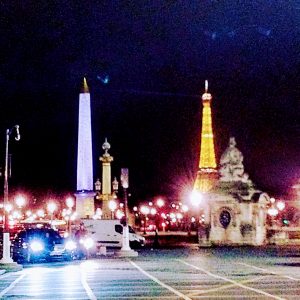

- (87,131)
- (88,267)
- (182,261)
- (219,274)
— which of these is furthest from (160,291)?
(87,131)

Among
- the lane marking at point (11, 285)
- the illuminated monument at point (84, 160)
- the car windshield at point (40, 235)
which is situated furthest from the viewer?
the illuminated monument at point (84, 160)

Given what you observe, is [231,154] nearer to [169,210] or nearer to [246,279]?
[246,279]

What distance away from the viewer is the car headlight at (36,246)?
3766 centimetres

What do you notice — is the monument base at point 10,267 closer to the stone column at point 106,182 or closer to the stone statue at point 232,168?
the stone statue at point 232,168

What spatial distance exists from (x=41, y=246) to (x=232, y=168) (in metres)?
24.6

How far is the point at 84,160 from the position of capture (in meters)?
78.6

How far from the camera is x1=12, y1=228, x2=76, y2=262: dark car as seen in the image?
37.8 m

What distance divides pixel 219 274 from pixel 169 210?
104169 millimetres

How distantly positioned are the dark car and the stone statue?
22.8 metres

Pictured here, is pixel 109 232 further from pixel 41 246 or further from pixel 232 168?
pixel 41 246

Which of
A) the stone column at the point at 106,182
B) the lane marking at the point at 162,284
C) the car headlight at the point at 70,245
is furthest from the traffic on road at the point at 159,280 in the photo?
the stone column at the point at 106,182

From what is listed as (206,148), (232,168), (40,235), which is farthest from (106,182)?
(40,235)

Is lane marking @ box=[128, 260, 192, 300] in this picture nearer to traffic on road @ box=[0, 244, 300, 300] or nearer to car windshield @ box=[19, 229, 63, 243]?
traffic on road @ box=[0, 244, 300, 300]

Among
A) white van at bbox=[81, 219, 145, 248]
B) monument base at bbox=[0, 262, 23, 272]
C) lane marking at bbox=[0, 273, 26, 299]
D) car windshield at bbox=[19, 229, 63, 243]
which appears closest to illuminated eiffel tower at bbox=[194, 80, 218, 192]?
white van at bbox=[81, 219, 145, 248]
